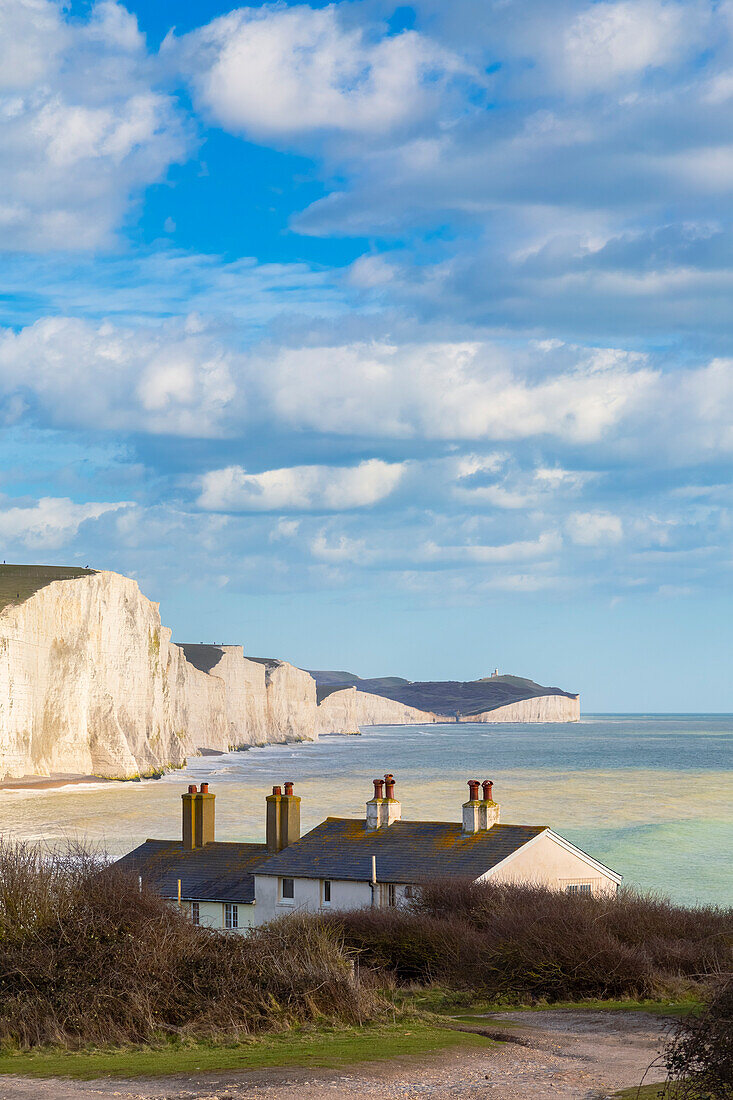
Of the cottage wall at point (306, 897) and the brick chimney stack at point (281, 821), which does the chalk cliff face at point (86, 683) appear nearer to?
the brick chimney stack at point (281, 821)

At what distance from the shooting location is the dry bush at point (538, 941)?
2311 cm

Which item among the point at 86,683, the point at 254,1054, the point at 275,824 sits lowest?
the point at 254,1054

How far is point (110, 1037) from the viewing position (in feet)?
60.1

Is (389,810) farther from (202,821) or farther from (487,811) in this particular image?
(202,821)

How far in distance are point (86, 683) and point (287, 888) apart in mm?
73868

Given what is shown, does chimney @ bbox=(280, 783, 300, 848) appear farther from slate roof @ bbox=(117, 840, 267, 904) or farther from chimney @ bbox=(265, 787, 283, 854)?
slate roof @ bbox=(117, 840, 267, 904)

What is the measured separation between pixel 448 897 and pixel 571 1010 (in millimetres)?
6014

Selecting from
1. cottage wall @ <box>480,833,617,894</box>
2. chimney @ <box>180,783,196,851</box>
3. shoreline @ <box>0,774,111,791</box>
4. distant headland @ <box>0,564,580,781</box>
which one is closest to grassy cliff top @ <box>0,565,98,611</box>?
distant headland @ <box>0,564,580,781</box>

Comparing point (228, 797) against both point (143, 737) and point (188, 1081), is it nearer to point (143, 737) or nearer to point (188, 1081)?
point (143, 737)

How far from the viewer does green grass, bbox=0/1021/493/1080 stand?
50.7 feet

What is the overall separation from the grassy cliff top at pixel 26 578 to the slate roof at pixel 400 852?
63.9 meters

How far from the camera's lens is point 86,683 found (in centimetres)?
10106

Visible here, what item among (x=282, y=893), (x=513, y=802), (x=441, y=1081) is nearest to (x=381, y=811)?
(x=282, y=893)

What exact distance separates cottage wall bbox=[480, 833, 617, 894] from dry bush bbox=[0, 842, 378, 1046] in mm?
9458
